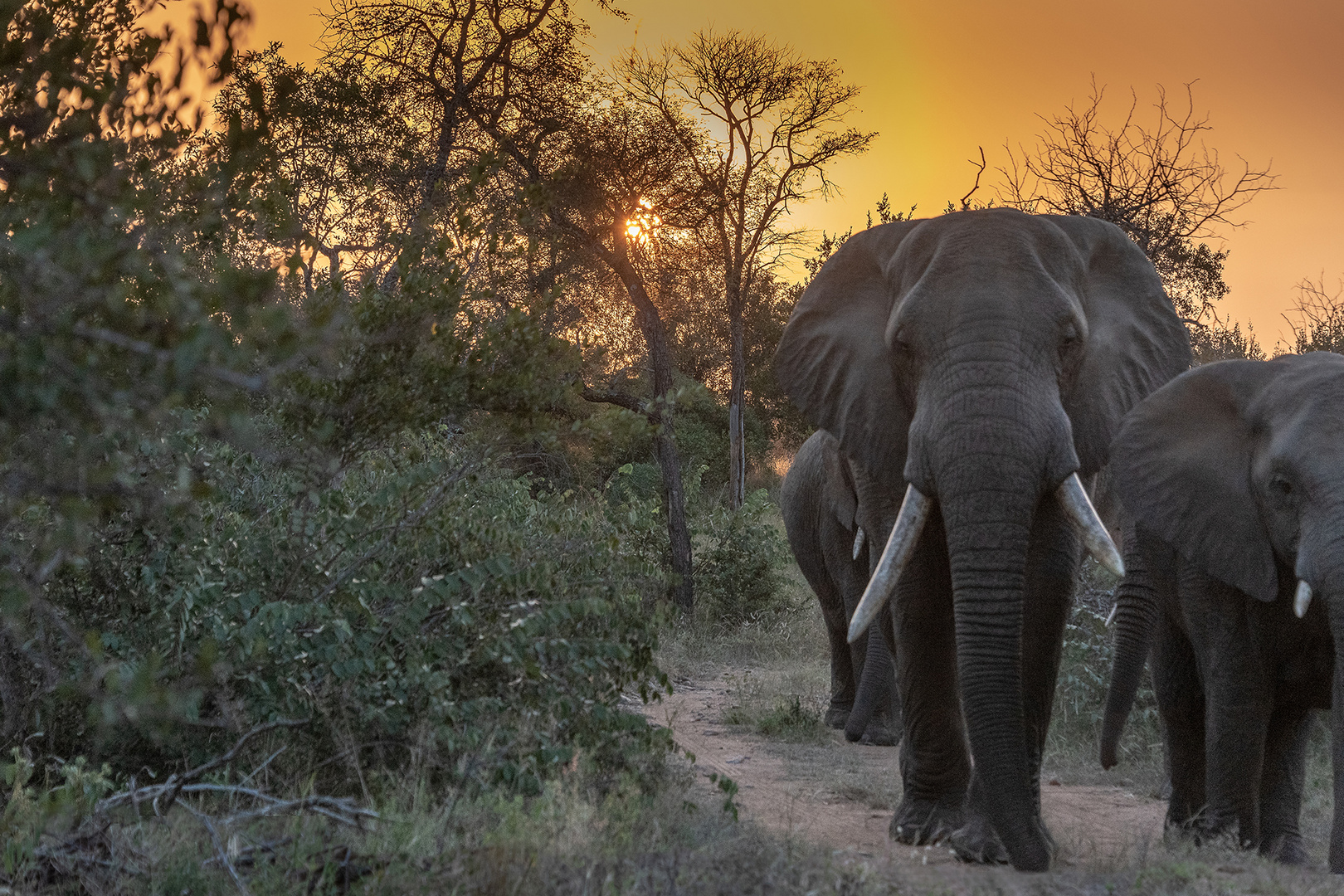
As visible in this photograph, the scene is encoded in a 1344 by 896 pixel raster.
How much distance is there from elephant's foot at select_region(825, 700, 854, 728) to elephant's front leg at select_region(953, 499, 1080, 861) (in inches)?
149

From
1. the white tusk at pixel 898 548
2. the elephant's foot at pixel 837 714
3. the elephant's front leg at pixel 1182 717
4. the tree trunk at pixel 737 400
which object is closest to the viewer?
the white tusk at pixel 898 548

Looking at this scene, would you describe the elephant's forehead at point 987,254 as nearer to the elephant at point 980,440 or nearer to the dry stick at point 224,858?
the elephant at point 980,440

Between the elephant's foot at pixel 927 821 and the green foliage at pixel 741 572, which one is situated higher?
the green foliage at pixel 741 572

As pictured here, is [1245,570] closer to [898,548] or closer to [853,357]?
[898,548]

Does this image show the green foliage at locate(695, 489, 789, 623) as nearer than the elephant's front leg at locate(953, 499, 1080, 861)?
No

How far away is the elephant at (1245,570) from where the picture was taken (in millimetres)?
5035

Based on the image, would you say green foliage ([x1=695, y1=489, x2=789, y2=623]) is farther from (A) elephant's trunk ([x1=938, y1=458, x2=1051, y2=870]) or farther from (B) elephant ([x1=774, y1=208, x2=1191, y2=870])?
(A) elephant's trunk ([x1=938, y1=458, x2=1051, y2=870])

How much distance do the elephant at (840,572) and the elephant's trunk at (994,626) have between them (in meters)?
1.98

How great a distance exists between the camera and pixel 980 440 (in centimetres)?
497

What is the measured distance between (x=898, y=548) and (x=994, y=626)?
0.57 meters

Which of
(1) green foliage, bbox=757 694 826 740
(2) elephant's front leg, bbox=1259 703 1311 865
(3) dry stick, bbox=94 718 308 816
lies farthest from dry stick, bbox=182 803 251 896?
(1) green foliage, bbox=757 694 826 740

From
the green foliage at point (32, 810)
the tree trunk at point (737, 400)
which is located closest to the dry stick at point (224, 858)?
the green foliage at point (32, 810)

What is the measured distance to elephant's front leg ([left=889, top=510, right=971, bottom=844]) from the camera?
5500mm

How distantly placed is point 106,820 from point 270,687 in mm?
1174
